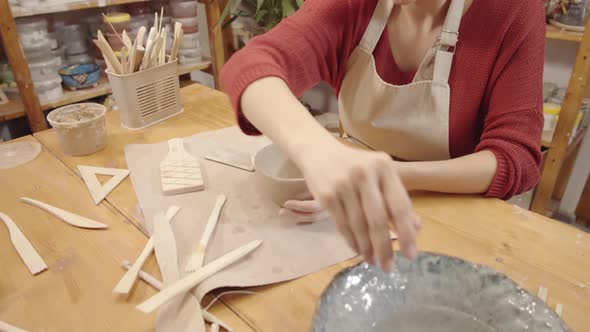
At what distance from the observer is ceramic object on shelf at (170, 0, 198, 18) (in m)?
2.01

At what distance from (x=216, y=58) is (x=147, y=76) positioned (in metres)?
1.26

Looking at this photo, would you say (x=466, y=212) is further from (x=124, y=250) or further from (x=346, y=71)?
(x=124, y=250)

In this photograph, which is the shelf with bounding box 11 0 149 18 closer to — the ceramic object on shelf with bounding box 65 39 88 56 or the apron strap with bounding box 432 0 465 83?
the ceramic object on shelf with bounding box 65 39 88 56

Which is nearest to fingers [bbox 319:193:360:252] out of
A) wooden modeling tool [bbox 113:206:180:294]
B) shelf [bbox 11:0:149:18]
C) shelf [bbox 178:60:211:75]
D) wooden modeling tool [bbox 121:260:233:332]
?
wooden modeling tool [bbox 121:260:233:332]

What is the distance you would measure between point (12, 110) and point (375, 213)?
5.73ft

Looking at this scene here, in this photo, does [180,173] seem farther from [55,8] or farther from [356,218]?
[55,8]

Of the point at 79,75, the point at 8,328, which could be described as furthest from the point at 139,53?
the point at 79,75

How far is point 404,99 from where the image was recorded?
0.86 meters

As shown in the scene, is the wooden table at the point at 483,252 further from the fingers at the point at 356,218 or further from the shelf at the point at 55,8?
the shelf at the point at 55,8

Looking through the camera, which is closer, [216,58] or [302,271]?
[302,271]

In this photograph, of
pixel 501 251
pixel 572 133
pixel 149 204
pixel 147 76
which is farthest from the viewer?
pixel 572 133

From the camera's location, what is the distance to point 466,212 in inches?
28.3

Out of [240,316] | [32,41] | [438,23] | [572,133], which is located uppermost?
[438,23]

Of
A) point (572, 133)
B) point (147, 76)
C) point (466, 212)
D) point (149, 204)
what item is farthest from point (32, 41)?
point (572, 133)
